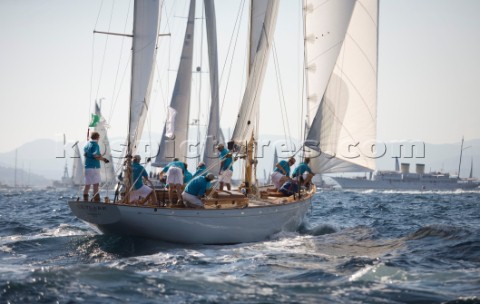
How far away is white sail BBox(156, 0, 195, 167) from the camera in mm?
31156

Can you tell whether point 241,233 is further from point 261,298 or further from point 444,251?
point 261,298

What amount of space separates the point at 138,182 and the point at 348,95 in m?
7.25

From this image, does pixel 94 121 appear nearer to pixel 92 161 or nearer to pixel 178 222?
pixel 92 161

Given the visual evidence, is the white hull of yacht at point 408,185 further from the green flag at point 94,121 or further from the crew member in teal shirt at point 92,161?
the crew member in teal shirt at point 92,161

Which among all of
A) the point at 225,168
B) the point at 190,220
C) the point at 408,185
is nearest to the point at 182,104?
the point at 225,168

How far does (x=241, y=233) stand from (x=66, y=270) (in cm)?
620

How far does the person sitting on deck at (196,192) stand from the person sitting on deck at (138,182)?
4.12 ft

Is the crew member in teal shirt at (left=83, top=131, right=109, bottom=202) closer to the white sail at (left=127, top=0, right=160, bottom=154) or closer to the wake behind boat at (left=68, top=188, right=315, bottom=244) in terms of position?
the wake behind boat at (left=68, top=188, right=315, bottom=244)

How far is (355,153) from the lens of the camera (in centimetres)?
1991

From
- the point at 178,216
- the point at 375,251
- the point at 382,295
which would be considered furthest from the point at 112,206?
the point at 382,295

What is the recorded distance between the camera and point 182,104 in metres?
32.0

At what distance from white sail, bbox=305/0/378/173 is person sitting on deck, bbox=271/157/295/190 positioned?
1080 millimetres

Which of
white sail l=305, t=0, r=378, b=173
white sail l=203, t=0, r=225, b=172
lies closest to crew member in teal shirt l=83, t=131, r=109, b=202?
white sail l=305, t=0, r=378, b=173

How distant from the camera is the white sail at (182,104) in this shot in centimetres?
3116
